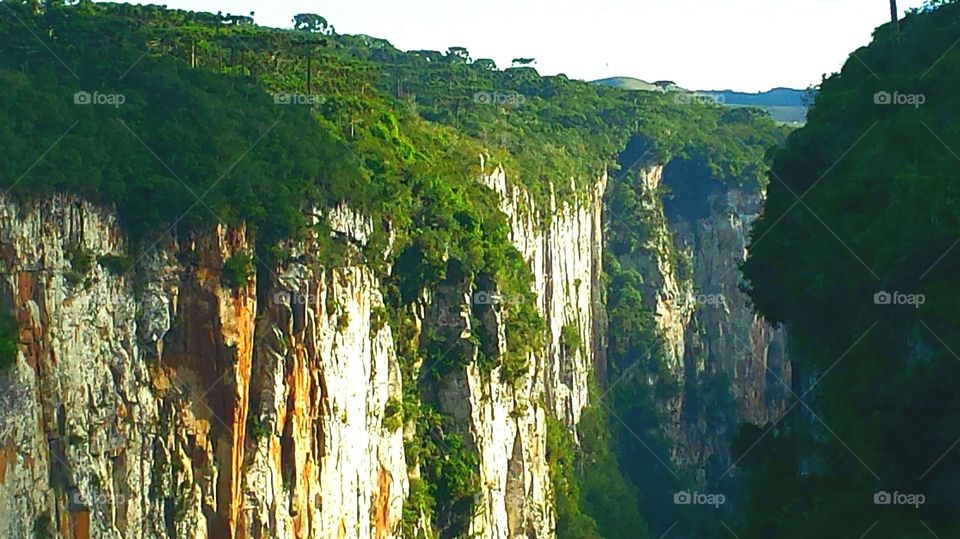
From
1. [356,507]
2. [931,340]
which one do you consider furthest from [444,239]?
[931,340]

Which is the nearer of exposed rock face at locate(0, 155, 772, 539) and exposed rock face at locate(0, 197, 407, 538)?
exposed rock face at locate(0, 197, 407, 538)

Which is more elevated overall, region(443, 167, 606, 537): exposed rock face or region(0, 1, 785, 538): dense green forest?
region(0, 1, 785, 538): dense green forest

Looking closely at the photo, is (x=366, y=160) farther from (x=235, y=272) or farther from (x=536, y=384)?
(x=536, y=384)

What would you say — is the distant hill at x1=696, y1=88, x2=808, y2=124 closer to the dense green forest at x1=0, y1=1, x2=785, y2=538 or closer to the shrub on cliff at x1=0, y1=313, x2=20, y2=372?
the dense green forest at x1=0, y1=1, x2=785, y2=538

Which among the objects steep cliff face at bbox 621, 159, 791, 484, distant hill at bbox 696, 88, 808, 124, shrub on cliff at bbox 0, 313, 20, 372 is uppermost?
distant hill at bbox 696, 88, 808, 124

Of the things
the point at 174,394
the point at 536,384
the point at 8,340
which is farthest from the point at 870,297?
the point at 536,384

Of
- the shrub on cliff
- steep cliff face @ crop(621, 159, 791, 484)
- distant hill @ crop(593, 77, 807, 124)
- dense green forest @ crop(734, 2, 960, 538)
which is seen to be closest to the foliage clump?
the shrub on cliff
